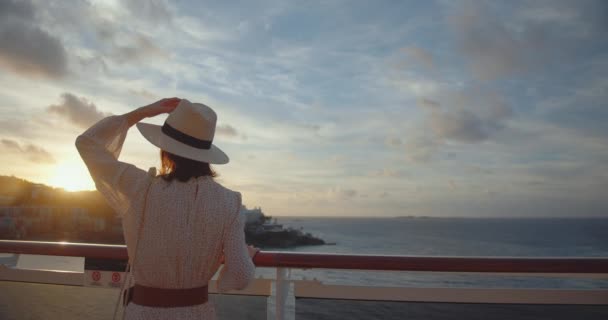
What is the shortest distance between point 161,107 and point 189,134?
0.57ft

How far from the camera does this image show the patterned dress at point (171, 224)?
1.21 m

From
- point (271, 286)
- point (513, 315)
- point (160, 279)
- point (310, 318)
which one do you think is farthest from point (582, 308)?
point (160, 279)

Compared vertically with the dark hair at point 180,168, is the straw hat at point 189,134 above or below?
above

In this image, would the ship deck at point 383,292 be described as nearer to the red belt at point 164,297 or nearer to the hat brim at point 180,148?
the red belt at point 164,297

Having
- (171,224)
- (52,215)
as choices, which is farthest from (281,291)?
(52,215)

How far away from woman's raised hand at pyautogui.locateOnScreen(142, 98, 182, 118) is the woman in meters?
0.08

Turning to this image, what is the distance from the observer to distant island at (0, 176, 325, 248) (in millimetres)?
19984

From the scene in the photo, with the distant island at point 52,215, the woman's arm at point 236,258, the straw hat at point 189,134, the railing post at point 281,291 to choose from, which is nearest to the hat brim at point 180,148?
the straw hat at point 189,134

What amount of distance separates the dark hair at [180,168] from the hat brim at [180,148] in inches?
1.2

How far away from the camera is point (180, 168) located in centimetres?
126

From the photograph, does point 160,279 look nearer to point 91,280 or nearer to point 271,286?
point 271,286

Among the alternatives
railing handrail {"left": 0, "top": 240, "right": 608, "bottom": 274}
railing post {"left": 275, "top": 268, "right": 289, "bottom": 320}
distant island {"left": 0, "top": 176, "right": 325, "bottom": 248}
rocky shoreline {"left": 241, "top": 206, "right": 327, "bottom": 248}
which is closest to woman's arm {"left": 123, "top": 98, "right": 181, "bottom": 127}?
railing handrail {"left": 0, "top": 240, "right": 608, "bottom": 274}

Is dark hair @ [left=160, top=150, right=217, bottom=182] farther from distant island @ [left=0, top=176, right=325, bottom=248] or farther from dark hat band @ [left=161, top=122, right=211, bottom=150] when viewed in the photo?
distant island @ [left=0, top=176, right=325, bottom=248]

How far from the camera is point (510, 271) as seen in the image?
1.75m
